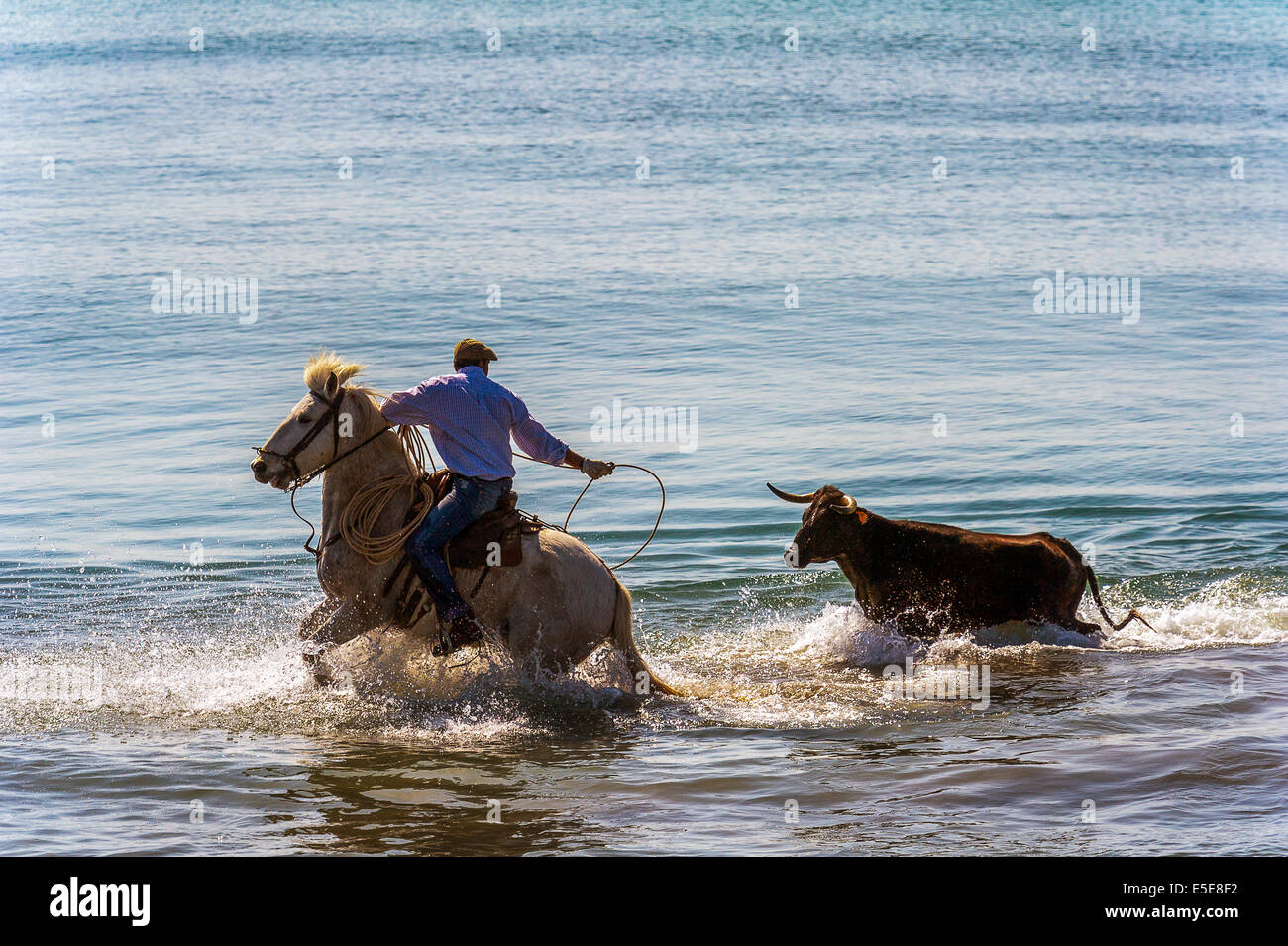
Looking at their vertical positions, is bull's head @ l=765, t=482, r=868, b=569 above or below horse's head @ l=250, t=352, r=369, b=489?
below

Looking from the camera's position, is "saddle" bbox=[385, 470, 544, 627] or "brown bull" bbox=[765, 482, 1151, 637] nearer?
"saddle" bbox=[385, 470, 544, 627]

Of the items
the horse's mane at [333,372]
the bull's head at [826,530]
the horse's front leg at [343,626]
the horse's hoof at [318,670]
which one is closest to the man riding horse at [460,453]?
the horse's mane at [333,372]

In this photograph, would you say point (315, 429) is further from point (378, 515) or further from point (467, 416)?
point (467, 416)

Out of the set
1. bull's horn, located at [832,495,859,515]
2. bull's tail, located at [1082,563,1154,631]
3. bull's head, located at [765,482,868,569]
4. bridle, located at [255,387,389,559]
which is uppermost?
bridle, located at [255,387,389,559]

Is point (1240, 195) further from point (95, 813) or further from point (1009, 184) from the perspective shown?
point (95, 813)

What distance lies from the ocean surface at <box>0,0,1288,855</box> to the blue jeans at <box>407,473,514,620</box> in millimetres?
846

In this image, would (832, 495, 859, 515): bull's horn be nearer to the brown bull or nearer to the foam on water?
the brown bull

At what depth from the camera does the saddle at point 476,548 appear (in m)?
9.54

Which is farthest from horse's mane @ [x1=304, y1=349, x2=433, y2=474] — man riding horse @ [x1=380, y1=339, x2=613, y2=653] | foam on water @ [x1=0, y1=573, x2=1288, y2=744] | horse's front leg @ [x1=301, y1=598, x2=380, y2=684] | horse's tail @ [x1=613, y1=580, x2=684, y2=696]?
horse's tail @ [x1=613, y1=580, x2=684, y2=696]

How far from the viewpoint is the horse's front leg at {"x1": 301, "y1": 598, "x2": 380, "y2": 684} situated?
9680 millimetres

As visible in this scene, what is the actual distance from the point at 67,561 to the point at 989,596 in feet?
27.4

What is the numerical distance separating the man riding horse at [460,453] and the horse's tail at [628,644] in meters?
0.93

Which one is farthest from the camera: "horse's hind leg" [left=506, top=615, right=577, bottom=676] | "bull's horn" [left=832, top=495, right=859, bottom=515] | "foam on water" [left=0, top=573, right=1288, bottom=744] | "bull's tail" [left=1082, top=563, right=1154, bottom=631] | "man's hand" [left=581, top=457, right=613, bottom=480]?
"bull's tail" [left=1082, top=563, right=1154, bottom=631]

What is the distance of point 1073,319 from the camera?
27000mm
